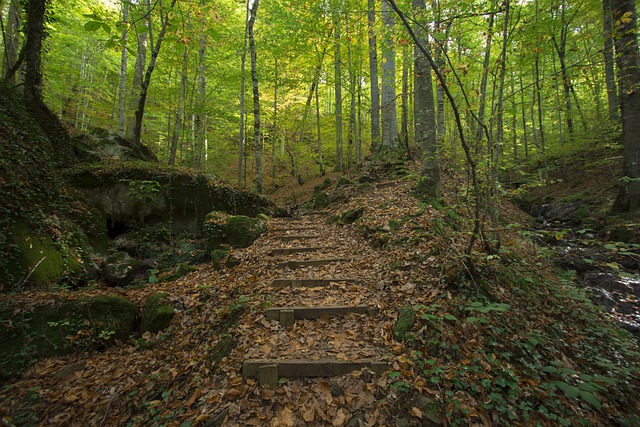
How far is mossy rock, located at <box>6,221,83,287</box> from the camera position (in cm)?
479

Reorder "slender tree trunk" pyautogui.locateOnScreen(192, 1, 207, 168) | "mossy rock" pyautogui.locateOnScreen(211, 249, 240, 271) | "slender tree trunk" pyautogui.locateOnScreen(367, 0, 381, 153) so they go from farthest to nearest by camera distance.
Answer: "slender tree trunk" pyautogui.locateOnScreen(367, 0, 381, 153), "slender tree trunk" pyautogui.locateOnScreen(192, 1, 207, 168), "mossy rock" pyautogui.locateOnScreen(211, 249, 240, 271)

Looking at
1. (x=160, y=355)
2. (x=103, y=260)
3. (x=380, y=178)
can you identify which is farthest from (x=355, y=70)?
(x=160, y=355)

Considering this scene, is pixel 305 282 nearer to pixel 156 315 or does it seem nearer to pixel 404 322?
pixel 404 322

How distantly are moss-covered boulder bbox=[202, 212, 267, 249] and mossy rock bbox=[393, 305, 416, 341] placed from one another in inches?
196

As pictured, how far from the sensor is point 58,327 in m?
4.12

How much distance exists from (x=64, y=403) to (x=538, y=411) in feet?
17.3

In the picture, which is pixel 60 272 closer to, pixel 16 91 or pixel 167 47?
pixel 16 91

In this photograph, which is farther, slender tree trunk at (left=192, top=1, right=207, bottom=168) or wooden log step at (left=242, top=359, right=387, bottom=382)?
slender tree trunk at (left=192, top=1, right=207, bottom=168)

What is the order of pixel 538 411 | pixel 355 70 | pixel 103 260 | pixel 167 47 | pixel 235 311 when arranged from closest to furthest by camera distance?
1. pixel 538 411
2. pixel 235 311
3. pixel 103 260
4. pixel 167 47
5. pixel 355 70

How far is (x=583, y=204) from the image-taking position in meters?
10.1

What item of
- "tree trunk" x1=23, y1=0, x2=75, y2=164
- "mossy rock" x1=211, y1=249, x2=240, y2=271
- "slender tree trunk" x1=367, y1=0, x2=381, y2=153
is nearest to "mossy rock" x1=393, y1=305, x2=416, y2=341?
"mossy rock" x1=211, y1=249, x2=240, y2=271

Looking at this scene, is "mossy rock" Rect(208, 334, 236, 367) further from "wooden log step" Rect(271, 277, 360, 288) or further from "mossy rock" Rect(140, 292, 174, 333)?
"mossy rock" Rect(140, 292, 174, 333)

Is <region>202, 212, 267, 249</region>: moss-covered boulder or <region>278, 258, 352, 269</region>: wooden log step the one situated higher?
<region>202, 212, 267, 249</region>: moss-covered boulder

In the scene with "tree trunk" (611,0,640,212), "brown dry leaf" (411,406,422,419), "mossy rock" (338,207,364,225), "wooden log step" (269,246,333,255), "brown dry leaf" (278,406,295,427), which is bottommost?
"brown dry leaf" (278,406,295,427)
